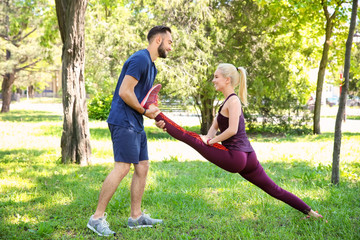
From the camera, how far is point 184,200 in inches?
193

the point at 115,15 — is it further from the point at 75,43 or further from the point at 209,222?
the point at 209,222

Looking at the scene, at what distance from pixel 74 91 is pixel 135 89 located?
3.98m

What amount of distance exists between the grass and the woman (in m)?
0.48

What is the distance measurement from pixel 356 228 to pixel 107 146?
7.12 metres

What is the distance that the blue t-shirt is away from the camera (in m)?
3.68

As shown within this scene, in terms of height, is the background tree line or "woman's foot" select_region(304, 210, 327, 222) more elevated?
the background tree line

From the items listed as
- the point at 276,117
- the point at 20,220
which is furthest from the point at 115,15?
the point at 20,220

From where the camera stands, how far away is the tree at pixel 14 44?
2203cm

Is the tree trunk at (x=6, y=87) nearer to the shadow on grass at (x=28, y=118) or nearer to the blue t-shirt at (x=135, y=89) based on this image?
the shadow on grass at (x=28, y=118)

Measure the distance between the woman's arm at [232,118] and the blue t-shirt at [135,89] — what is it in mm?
860

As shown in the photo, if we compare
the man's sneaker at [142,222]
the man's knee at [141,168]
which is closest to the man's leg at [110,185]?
the man's knee at [141,168]

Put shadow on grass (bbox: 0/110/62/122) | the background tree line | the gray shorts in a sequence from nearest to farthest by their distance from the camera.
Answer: the gray shorts, the background tree line, shadow on grass (bbox: 0/110/62/122)

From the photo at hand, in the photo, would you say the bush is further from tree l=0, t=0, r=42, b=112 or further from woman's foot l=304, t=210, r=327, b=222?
woman's foot l=304, t=210, r=327, b=222

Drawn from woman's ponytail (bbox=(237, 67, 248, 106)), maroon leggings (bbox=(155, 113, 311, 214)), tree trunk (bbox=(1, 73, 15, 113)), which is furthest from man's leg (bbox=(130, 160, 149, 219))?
tree trunk (bbox=(1, 73, 15, 113))
